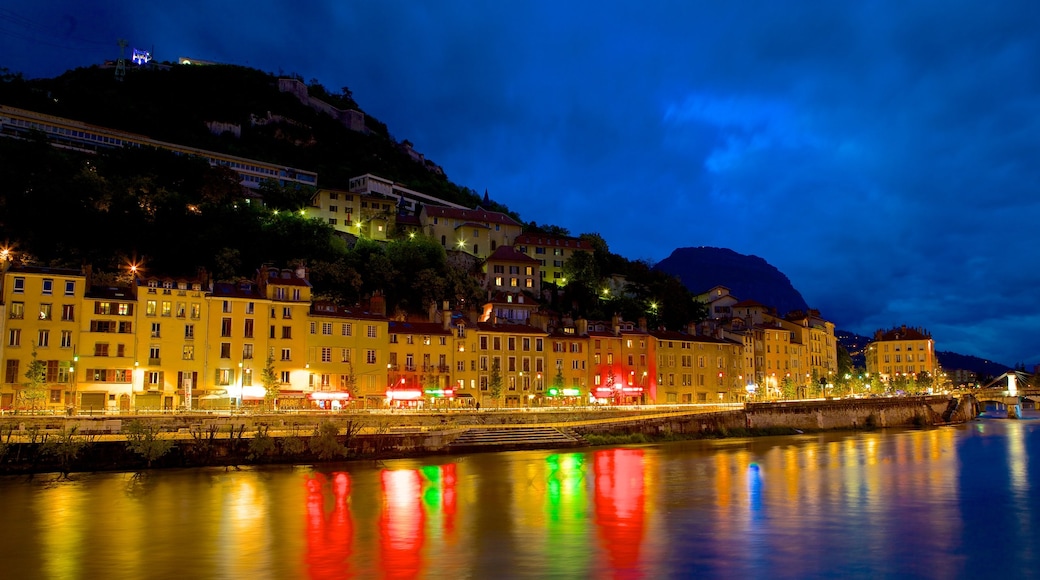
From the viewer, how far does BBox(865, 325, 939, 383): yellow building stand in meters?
135

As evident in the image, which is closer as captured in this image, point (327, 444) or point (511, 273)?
point (327, 444)

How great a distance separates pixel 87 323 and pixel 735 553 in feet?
133

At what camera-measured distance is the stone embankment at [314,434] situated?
37375mm

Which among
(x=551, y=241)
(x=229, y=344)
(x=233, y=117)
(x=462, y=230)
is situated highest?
(x=233, y=117)

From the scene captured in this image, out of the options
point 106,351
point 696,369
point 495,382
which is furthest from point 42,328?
point 696,369

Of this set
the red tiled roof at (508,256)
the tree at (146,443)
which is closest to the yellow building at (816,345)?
the red tiled roof at (508,256)

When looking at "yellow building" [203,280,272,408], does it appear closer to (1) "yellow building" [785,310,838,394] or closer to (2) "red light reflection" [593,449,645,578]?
(2) "red light reflection" [593,449,645,578]

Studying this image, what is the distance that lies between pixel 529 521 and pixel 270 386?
86.3 ft

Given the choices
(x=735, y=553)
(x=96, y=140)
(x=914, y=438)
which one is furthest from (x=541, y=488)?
(x=96, y=140)

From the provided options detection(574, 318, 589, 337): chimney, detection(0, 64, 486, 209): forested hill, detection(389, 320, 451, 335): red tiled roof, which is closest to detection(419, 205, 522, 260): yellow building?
detection(0, 64, 486, 209): forested hill

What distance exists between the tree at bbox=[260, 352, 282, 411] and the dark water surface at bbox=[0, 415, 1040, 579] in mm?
10249

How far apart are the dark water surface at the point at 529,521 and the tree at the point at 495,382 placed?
14989 millimetres

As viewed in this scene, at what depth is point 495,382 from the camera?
59688 mm

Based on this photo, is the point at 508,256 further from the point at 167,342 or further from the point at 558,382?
the point at 167,342
